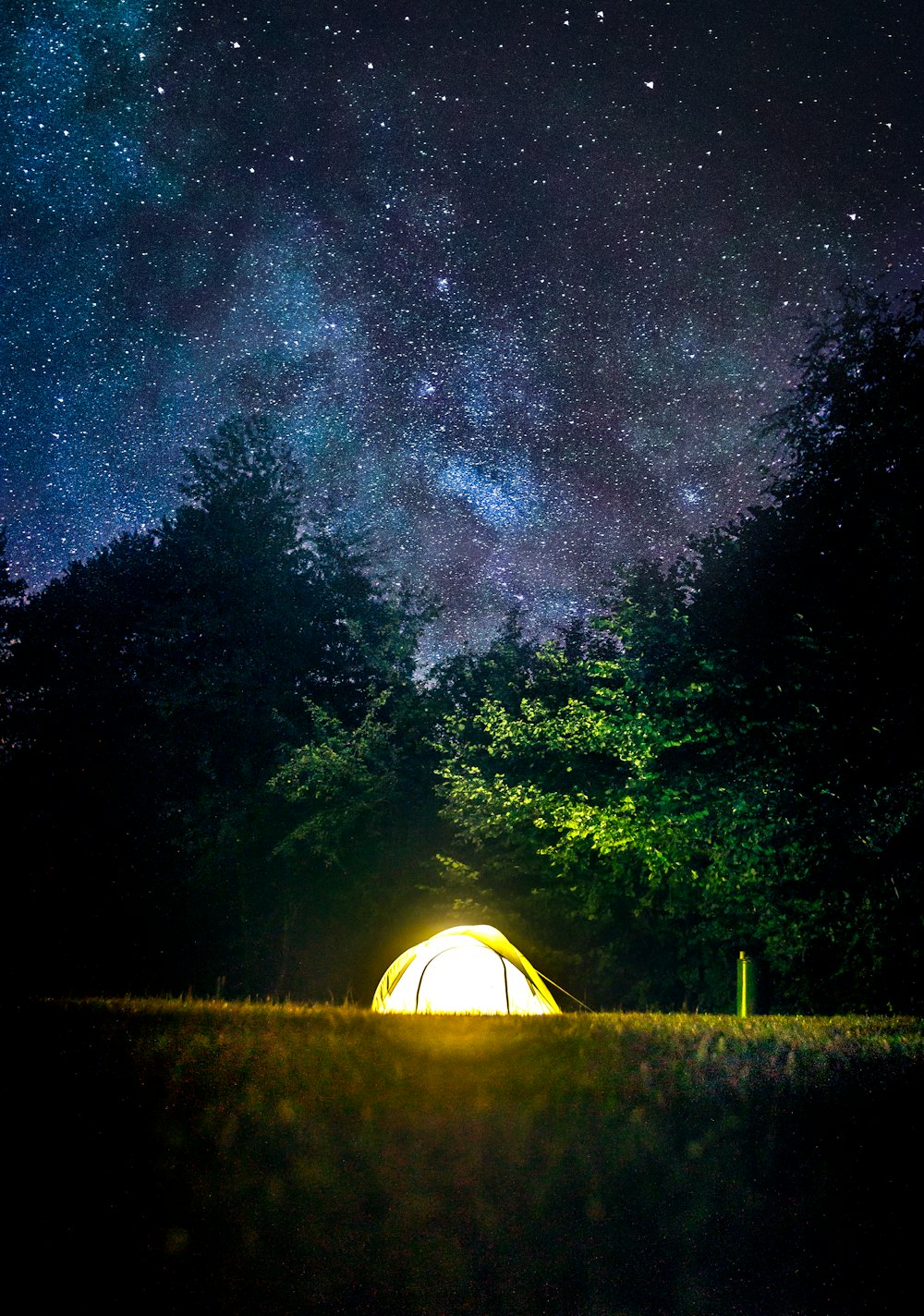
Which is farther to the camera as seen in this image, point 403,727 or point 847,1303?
point 403,727

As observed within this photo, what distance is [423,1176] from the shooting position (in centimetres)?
312

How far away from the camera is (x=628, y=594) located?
55.4ft

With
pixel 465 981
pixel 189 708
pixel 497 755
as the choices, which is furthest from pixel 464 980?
pixel 189 708

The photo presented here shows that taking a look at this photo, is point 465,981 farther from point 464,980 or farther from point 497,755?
point 497,755

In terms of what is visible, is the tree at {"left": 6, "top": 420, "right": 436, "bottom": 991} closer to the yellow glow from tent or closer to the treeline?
the treeline

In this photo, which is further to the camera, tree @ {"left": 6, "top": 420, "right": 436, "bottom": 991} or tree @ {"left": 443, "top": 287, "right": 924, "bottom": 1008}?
tree @ {"left": 6, "top": 420, "right": 436, "bottom": 991}

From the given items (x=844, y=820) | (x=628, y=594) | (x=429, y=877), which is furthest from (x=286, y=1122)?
(x=429, y=877)

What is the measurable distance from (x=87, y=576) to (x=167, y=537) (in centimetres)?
297

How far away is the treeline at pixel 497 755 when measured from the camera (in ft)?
39.7

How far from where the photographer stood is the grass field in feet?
9.58

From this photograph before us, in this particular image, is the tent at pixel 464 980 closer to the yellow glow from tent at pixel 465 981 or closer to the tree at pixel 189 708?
the yellow glow from tent at pixel 465 981

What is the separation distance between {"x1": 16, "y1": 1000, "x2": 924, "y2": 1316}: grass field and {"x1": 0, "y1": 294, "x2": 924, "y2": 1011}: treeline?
6.97 feet

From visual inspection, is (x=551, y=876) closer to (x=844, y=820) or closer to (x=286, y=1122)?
(x=844, y=820)

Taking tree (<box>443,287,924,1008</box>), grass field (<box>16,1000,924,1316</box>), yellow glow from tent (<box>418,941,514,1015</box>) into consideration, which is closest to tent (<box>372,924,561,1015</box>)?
yellow glow from tent (<box>418,941,514,1015</box>)
